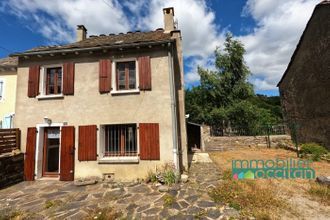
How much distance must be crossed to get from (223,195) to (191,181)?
6.20 ft

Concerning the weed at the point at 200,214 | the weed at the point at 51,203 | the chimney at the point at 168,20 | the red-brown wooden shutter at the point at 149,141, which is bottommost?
the weed at the point at 200,214

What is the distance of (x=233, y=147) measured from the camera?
1692 centimetres

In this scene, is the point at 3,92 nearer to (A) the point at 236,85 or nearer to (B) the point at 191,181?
(B) the point at 191,181

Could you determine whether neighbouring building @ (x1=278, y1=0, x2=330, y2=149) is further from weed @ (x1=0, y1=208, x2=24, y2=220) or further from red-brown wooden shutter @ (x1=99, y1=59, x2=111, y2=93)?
weed @ (x1=0, y1=208, x2=24, y2=220)

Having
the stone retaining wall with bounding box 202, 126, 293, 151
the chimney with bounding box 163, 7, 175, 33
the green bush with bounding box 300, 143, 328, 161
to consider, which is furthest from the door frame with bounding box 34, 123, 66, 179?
the green bush with bounding box 300, 143, 328, 161

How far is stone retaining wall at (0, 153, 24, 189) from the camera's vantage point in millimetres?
7410

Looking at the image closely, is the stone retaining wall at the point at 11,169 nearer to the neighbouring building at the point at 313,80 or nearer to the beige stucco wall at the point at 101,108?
the beige stucco wall at the point at 101,108

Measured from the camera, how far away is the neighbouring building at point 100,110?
7.83 meters

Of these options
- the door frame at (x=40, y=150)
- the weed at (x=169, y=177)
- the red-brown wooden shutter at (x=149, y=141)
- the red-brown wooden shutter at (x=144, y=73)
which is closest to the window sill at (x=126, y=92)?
the red-brown wooden shutter at (x=144, y=73)

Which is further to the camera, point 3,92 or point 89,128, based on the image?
point 3,92

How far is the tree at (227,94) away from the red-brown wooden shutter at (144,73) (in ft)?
54.1

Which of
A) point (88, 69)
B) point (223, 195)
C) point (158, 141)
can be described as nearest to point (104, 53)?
point (88, 69)

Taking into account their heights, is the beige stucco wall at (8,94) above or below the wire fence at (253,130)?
above

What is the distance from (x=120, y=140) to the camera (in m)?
8.30
